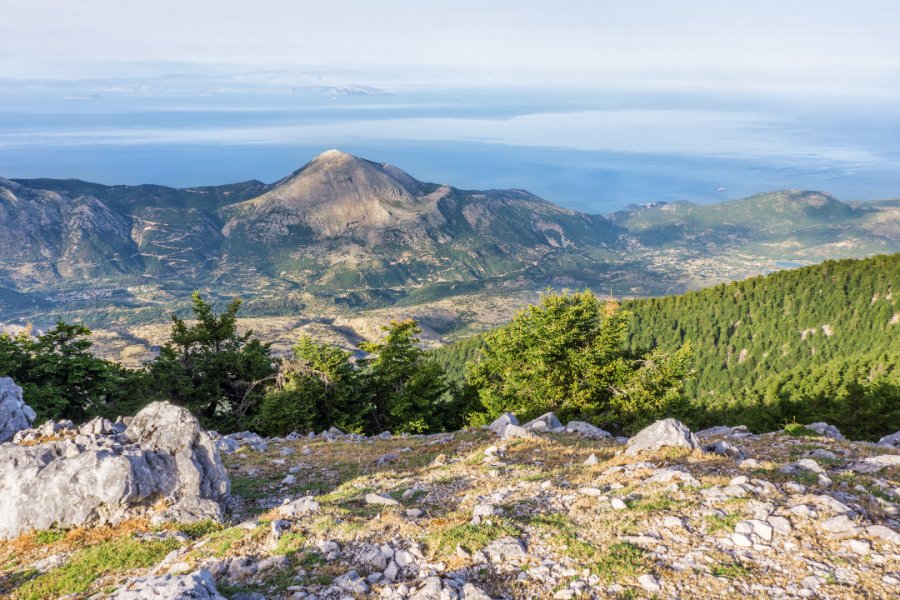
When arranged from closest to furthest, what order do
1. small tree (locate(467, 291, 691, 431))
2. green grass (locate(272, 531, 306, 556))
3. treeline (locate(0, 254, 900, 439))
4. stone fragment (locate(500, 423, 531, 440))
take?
green grass (locate(272, 531, 306, 556)) → stone fragment (locate(500, 423, 531, 440)) → small tree (locate(467, 291, 691, 431)) → treeline (locate(0, 254, 900, 439))

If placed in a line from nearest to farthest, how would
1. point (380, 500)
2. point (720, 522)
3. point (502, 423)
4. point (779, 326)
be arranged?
point (720, 522)
point (380, 500)
point (502, 423)
point (779, 326)

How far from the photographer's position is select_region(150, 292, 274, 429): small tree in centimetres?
5319

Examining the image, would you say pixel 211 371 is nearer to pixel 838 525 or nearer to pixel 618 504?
pixel 618 504

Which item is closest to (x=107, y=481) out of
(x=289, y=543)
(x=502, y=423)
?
(x=289, y=543)

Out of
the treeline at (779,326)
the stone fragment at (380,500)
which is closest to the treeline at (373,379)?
the stone fragment at (380,500)

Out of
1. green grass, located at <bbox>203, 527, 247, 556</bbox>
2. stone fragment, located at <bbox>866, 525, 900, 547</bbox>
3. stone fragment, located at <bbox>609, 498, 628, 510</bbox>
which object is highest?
stone fragment, located at <bbox>866, 525, 900, 547</bbox>

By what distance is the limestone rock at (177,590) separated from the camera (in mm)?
11141

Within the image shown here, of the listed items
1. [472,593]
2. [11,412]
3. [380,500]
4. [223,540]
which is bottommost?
[11,412]

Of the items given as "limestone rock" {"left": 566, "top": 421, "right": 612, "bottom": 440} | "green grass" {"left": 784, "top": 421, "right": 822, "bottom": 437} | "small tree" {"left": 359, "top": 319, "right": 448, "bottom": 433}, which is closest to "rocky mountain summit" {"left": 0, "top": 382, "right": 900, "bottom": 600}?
"green grass" {"left": 784, "top": 421, "right": 822, "bottom": 437}

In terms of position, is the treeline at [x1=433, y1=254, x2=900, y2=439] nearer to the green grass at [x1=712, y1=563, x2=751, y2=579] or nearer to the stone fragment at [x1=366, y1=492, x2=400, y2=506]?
the stone fragment at [x1=366, y1=492, x2=400, y2=506]

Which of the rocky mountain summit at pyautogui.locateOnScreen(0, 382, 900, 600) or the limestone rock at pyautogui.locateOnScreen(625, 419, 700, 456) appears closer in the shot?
the rocky mountain summit at pyautogui.locateOnScreen(0, 382, 900, 600)

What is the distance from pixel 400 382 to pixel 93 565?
41.7 m

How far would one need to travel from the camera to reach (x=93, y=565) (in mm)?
15336

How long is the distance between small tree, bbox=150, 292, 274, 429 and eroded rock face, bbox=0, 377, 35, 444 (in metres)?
19.4
